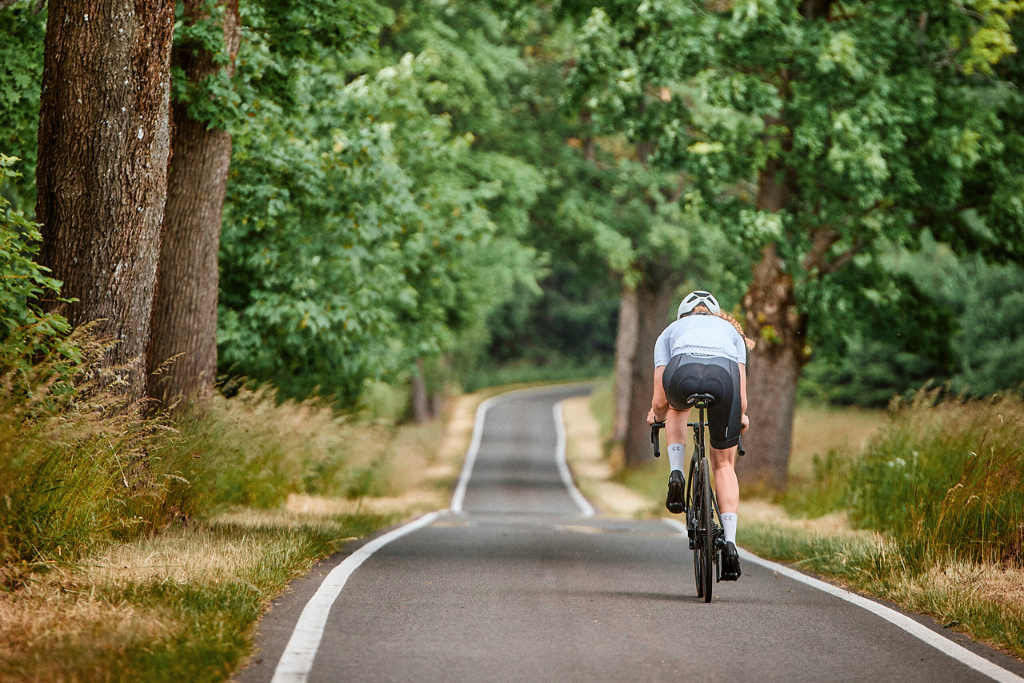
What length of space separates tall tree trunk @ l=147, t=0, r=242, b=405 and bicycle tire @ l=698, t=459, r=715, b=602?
16.3ft

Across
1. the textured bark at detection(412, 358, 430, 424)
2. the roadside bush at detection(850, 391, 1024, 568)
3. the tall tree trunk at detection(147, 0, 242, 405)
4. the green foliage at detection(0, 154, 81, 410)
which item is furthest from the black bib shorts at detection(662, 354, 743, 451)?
the textured bark at detection(412, 358, 430, 424)

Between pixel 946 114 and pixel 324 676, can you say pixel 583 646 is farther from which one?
pixel 946 114

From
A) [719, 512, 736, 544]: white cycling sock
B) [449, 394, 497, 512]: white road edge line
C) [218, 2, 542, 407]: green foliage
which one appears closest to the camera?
[719, 512, 736, 544]: white cycling sock

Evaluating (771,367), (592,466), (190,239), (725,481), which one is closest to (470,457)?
(592,466)

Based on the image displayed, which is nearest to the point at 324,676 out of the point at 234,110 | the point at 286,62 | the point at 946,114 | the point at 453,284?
the point at 234,110

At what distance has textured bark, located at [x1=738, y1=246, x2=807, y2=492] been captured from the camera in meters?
16.9

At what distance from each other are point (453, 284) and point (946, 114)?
36.1ft

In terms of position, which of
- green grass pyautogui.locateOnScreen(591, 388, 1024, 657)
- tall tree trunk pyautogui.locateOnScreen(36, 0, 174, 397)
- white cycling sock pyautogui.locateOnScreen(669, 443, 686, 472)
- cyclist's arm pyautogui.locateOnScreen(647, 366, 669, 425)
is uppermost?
Result: tall tree trunk pyautogui.locateOnScreen(36, 0, 174, 397)

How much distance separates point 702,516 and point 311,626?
2632 millimetres

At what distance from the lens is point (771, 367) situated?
1722 centimetres

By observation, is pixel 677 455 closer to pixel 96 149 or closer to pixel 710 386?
pixel 710 386

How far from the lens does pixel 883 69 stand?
15.1 metres

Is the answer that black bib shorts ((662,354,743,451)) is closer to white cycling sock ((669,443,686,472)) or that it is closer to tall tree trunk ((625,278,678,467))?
white cycling sock ((669,443,686,472))

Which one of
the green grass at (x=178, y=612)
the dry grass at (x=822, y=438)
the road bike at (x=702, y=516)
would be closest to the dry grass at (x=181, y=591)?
the green grass at (x=178, y=612)
